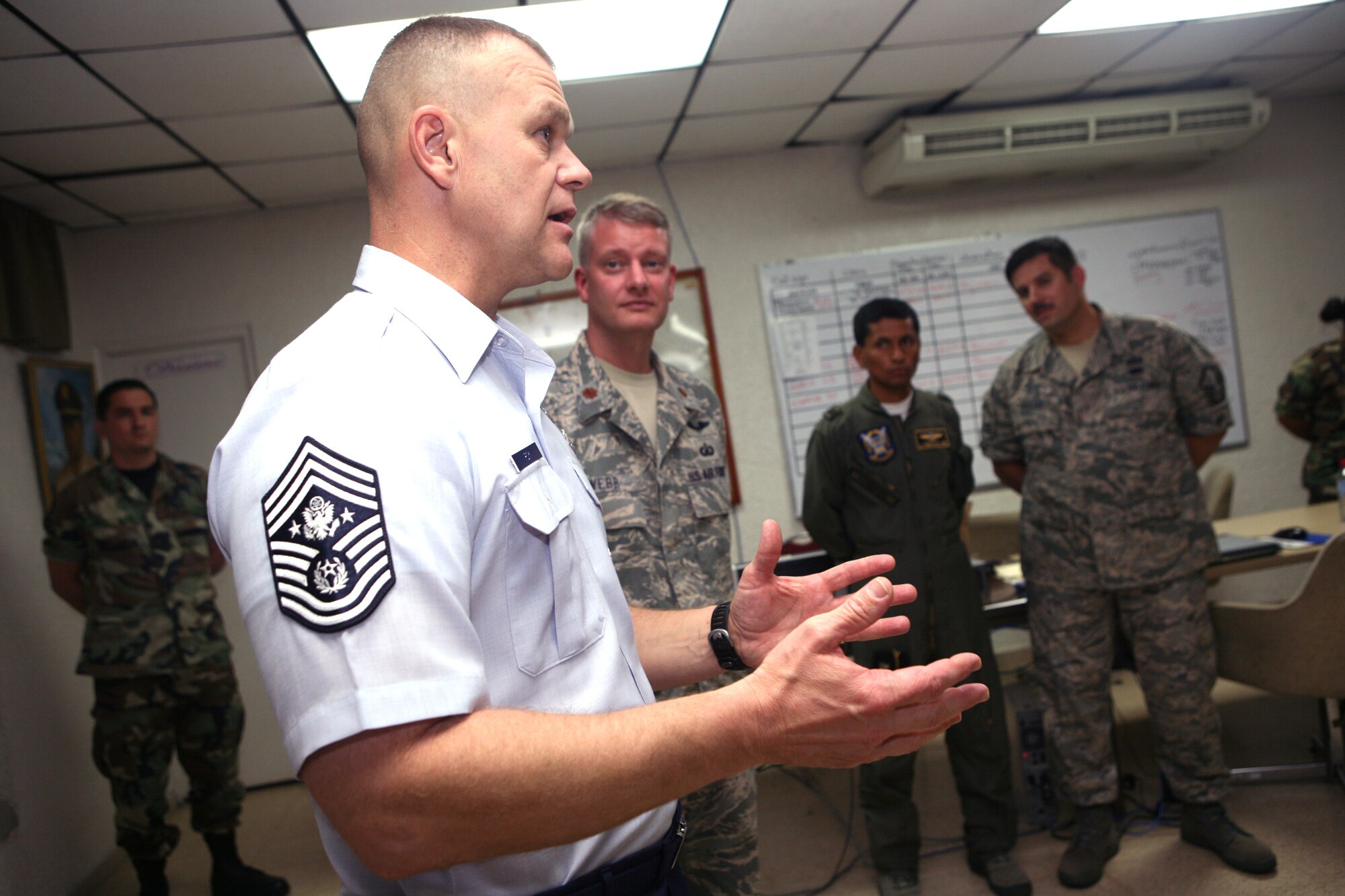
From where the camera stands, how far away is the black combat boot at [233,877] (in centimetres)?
297

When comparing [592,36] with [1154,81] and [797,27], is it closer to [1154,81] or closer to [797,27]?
[797,27]

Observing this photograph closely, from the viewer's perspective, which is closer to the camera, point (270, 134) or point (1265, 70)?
point (270, 134)

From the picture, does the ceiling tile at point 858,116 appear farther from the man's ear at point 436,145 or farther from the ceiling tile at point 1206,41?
the man's ear at point 436,145

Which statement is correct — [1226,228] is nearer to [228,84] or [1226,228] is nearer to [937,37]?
[937,37]

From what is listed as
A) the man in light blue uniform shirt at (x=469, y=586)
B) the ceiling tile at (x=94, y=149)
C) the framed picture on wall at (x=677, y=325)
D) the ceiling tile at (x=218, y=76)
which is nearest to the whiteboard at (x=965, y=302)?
the framed picture on wall at (x=677, y=325)

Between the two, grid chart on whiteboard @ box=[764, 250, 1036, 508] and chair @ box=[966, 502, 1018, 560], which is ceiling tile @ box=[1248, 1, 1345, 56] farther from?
chair @ box=[966, 502, 1018, 560]

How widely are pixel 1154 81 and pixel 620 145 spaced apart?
99.7 inches

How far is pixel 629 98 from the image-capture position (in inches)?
132

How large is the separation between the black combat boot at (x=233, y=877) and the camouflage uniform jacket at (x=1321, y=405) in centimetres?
434

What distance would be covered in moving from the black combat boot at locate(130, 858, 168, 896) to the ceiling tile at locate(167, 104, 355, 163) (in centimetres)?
253

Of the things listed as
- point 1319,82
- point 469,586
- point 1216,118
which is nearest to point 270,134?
point 469,586

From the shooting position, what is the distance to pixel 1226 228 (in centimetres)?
455

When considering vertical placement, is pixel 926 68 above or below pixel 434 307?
above

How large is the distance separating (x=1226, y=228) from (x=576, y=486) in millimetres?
4860
